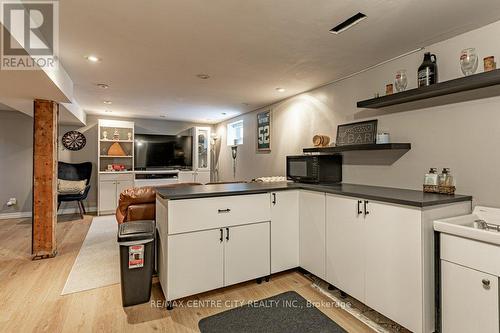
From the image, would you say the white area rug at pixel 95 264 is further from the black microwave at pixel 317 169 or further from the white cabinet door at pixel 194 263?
the black microwave at pixel 317 169

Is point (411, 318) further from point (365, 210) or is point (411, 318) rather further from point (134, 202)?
point (134, 202)

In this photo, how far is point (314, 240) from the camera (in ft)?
8.61

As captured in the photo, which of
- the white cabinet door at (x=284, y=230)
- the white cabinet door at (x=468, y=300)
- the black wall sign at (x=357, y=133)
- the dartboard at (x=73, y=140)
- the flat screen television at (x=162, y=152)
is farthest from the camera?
the flat screen television at (x=162, y=152)

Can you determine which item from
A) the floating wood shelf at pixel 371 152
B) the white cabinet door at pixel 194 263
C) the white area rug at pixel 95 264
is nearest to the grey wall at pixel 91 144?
the white area rug at pixel 95 264

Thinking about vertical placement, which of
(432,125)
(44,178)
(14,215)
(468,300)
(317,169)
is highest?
(432,125)

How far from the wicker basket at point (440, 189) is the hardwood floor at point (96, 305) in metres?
1.27

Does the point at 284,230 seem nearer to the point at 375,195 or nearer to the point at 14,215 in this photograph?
the point at 375,195

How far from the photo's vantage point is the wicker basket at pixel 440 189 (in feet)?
7.02

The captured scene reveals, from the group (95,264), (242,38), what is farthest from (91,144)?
(242,38)

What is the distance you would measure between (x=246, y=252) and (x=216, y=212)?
53 centimetres

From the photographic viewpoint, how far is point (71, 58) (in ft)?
8.98

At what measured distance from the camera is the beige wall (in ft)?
6.54

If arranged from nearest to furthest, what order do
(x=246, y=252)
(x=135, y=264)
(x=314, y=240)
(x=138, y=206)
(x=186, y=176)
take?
(x=135, y=264) < (x=246, y=252) < (x=314, y=240) < (x=138, y=206) < (x=186, y=176)

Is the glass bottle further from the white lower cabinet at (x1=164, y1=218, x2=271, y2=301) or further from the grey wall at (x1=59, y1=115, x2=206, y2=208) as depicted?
the grey wall at (x1=59, y1=115, x2=206, y2=208)
